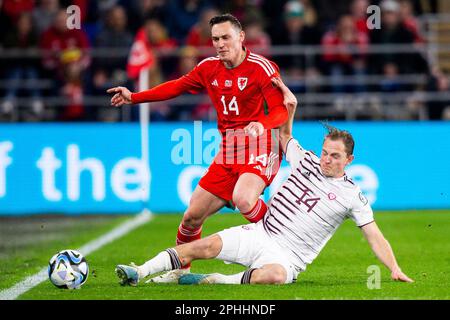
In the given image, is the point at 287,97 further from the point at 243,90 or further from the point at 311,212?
the point at 311,212

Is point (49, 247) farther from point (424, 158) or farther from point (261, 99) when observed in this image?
point (424, 158)

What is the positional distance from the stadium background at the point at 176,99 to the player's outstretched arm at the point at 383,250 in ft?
21.0

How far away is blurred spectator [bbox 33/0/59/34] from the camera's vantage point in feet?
65.4

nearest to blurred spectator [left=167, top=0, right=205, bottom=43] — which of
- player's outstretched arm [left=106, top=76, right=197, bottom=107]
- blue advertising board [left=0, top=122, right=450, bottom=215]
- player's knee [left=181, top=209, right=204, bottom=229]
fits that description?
blue advertising board [left=0, top=122, right=450, bottom=215]

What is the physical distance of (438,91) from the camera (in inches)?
742

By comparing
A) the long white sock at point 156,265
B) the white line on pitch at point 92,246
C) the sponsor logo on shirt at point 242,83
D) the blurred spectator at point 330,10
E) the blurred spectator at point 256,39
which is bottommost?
the white line on pitch at point 92,246

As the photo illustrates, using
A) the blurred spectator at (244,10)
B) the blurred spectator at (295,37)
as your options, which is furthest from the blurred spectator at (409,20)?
the blurred spectator at (244,10)

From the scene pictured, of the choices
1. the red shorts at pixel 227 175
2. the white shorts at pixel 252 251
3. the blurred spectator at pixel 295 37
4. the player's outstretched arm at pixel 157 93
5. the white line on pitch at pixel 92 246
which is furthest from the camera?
the blurred spectator at pixel 295 37

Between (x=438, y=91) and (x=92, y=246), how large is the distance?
823 centimetres

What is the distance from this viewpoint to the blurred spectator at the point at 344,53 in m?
18.8

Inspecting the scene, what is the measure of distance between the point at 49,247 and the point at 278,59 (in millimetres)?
7701

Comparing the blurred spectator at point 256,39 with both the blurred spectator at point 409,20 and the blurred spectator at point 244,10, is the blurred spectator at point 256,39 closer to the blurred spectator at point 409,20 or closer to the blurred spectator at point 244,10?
the blurred spectator at point 244,10

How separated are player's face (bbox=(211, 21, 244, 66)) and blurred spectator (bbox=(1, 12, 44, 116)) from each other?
9738 mm

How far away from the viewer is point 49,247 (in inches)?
510
